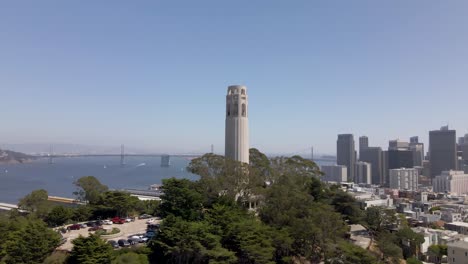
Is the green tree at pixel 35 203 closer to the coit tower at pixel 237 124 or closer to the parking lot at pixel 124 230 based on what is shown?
the parking lot at pixel 124 230

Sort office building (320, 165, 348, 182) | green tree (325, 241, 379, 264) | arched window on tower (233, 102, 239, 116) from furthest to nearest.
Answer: office building (320, 165, 348, 182)
arched window on tower (233, 102, 239, 116)
green tree (325, 241, 379, 264)

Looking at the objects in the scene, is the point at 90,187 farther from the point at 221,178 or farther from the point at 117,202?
the point at 221,178

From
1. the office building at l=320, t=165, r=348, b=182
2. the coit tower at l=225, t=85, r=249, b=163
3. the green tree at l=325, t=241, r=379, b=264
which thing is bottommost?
the office building at l=320, t=165, r=348, b=182

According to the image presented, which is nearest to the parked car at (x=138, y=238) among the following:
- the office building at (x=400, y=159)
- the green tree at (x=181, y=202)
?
the green tree at (x=181, y=202)

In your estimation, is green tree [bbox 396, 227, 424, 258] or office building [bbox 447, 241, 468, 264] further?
green tree [bbox 396, 227, 424, 258]

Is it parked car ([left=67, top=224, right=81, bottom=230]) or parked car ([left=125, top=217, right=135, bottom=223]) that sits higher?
parked car ([left=67, top=224, right=81, bottom=230])

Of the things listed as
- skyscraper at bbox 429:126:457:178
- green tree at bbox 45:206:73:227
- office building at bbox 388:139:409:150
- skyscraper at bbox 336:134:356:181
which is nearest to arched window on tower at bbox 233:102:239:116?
green tree at bbox 45:206:73:227

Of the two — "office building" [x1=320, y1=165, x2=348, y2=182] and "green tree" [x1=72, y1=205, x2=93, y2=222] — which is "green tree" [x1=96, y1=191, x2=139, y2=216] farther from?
"office building" [x1=320, y1=165, x2=348, y2=182]

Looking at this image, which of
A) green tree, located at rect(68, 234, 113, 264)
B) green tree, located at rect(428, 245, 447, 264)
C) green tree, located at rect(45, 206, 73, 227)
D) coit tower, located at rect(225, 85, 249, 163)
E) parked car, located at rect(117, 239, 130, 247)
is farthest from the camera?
coit tower, located at rect(225, 85, 249, 163)

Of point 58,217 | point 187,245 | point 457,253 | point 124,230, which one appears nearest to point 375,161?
point 457,253
